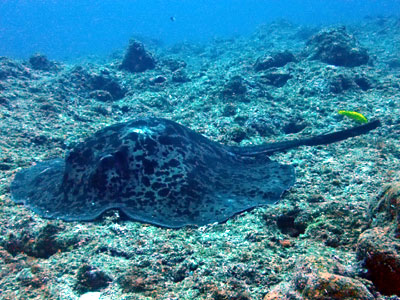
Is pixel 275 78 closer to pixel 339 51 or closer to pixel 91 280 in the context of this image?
pixel 339 51

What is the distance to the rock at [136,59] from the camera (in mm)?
13336

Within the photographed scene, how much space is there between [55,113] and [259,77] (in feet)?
28.2

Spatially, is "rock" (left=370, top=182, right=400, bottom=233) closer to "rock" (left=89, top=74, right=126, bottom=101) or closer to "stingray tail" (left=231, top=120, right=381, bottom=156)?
"stingray tail" (left=231, top=120, right=381, bottom=156)

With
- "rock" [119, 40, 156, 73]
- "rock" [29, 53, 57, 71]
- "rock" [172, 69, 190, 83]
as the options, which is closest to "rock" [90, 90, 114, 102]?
"rock" [172, 69, 190, 83]

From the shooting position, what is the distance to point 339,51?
11.1 m

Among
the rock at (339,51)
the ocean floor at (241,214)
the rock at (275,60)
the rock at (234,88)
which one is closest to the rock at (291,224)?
the ocean floor at (241,214)

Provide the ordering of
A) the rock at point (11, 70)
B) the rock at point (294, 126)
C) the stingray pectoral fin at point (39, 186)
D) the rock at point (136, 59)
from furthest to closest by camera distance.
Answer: the rock at point (136, 59) → the rock at point (11, 70) → the rock at point (294, 126) → the stingray pectoral fin at point (39, 186)

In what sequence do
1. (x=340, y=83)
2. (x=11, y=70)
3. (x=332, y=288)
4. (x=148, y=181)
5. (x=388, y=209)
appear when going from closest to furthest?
(x=332, y=288)
(x=388, y=209)
(x=148, y=181)
(x=340, y=83)
(x=11, y=70)

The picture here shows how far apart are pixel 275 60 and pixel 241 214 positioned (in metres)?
10.7

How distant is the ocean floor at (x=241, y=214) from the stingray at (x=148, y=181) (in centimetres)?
30

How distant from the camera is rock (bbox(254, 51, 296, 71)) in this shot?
1219cm

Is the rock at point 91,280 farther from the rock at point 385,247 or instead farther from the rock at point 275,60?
the rock at point 275,60

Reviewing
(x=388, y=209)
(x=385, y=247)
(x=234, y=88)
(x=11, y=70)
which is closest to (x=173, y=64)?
(x=234, y=88)

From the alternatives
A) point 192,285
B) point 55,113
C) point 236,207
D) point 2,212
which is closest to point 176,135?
point 236,207
